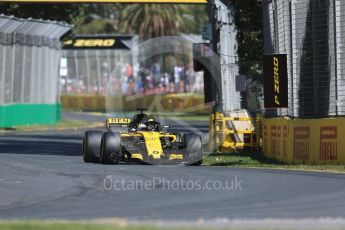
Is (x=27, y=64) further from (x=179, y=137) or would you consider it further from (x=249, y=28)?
(x=179, y=137)

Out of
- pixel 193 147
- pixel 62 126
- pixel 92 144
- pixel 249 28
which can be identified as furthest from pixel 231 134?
pixel 62 126

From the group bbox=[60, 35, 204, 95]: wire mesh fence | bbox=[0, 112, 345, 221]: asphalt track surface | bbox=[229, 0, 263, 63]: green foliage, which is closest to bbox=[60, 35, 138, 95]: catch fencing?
bbox=[60, 35, 204, 95]: wire mesh fence

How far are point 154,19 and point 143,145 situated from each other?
6729 cm

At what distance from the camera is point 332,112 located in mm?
21359

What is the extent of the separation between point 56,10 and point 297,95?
27.4m

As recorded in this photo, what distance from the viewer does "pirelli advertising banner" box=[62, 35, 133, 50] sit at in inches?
2903

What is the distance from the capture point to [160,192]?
49.8ft

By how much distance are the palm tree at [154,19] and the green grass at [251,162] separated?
6123 cm

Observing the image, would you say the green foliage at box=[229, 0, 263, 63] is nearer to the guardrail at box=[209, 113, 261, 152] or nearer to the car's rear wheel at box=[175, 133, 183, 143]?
the guardrail at box=[209, 113, 261, 152]

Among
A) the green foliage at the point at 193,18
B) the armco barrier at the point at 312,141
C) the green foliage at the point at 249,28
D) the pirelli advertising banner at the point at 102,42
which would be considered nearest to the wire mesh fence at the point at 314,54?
the armco barrier at the point at 312,141

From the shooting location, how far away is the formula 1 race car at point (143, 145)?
68.7 ft

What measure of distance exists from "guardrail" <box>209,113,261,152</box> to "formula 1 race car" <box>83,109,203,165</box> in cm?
490

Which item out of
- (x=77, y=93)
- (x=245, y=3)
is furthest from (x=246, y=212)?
(x=77, y=93)

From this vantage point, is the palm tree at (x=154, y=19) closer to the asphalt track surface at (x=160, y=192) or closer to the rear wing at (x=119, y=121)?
the rear wing at (x=119, y=121)
